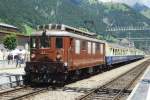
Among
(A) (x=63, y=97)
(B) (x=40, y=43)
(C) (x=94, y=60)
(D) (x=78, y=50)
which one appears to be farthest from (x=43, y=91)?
(C) (x=94, y=60)

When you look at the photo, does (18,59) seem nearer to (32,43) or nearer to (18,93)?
(32,43)

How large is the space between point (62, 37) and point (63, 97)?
541 cm

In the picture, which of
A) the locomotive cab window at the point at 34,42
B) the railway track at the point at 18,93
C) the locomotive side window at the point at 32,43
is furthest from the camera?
the locomotive side window at the point at 32,43

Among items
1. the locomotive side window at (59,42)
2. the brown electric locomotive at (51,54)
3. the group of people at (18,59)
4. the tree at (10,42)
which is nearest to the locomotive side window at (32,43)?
the brown electric locomotive at (51,54)

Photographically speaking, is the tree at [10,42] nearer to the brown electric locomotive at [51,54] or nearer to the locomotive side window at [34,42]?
the brown electric locomotive at [51,54]

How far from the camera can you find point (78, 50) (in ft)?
83.3

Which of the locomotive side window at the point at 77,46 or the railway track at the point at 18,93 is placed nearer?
the railway track at the point at 18,93

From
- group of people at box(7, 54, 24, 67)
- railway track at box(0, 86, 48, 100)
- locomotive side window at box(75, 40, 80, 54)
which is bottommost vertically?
railway track at box(0, 86, 48, 100)

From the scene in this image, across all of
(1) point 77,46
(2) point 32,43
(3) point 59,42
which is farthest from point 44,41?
(1) point 77,46

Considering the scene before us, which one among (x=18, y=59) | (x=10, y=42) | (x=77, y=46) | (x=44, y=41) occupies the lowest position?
(x=18, y=59)

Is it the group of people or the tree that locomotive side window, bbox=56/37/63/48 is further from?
the tree

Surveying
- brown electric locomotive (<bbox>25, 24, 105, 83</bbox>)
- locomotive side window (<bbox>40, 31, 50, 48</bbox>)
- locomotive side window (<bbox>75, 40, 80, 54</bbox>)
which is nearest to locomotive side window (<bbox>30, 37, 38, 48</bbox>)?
brown electric locomotive (<bbox>25, 24, 105, 83</bbox>)

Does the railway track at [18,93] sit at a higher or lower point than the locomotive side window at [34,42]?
lower

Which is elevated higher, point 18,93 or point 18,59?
point 18,59
